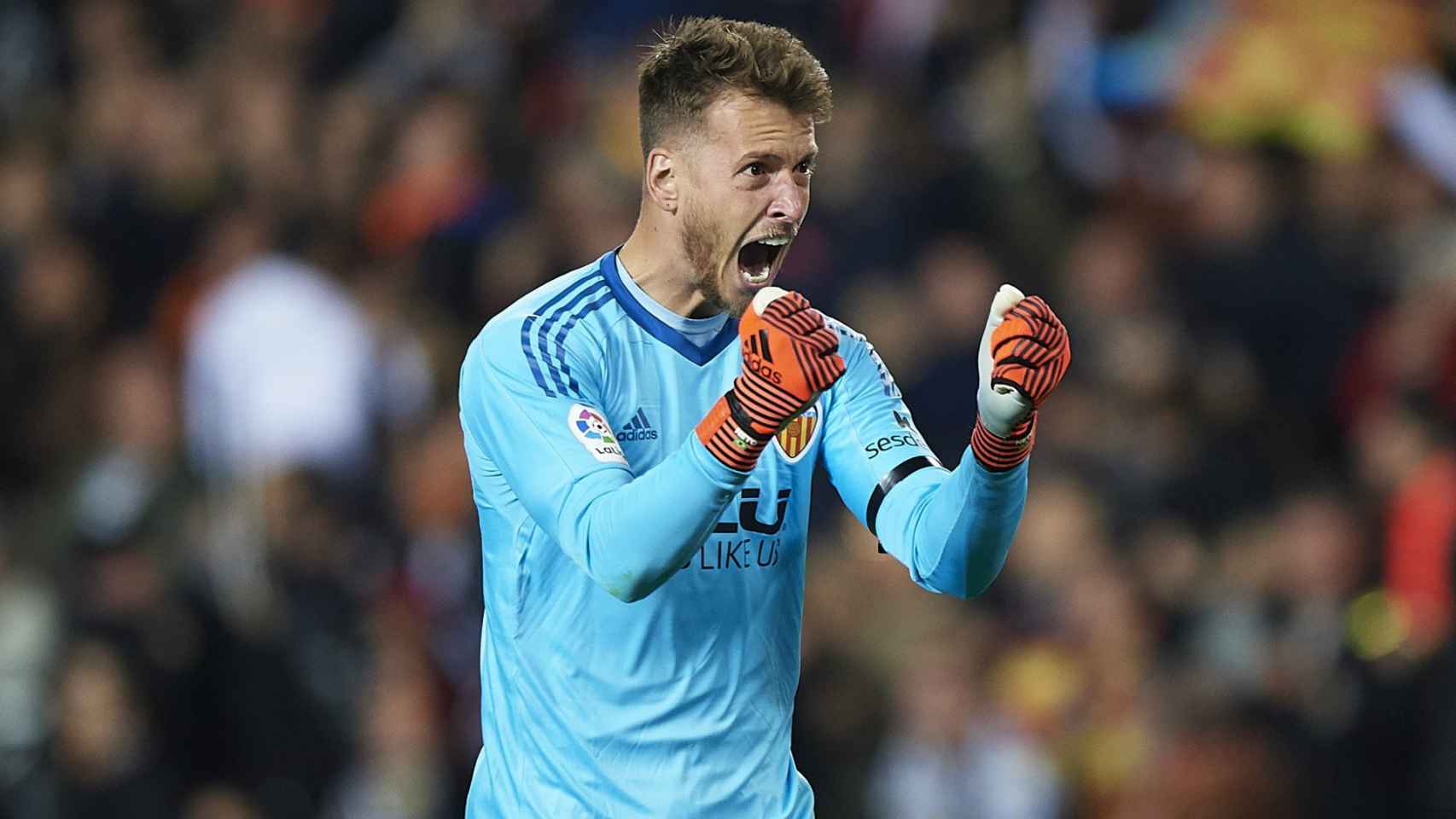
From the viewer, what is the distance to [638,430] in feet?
14.3

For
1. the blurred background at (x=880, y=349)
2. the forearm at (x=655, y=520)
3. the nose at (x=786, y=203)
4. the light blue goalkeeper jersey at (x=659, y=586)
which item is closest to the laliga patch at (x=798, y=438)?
the light blue goalkeeper jersey at (x=659, y=586)

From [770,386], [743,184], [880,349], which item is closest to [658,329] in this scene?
[743,184]

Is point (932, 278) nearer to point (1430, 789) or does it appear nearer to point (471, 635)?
point (471, 635)

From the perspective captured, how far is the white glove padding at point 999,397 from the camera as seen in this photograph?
4.04 m

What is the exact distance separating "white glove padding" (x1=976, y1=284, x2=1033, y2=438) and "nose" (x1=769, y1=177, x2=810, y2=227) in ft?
1.41

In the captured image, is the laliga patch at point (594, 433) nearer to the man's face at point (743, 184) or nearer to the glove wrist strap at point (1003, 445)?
the man's face at point (743, 184)

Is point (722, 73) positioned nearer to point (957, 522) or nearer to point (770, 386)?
point (770, 386)

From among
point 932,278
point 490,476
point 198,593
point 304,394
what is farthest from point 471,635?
point 490,476

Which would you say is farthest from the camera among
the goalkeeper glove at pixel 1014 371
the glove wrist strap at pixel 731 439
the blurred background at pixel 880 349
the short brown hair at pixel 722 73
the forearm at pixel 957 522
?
the blurred background at pixel 880 349

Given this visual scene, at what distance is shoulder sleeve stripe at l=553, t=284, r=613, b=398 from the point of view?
13.9 feet

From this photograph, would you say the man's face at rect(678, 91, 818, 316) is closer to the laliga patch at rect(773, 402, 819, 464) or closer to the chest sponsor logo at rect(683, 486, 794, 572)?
the laliga patch at rect(773, 402, 819, 464)

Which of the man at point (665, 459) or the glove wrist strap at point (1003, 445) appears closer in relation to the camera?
the glove wrist strap at point (1003, 445)

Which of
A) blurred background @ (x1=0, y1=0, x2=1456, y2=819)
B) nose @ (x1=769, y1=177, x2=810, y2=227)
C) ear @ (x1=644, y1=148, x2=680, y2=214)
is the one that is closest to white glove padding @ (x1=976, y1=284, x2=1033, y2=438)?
nose @ (x1=769, y1=177, x2=810, y2=227)

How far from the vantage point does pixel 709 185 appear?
171 inches
